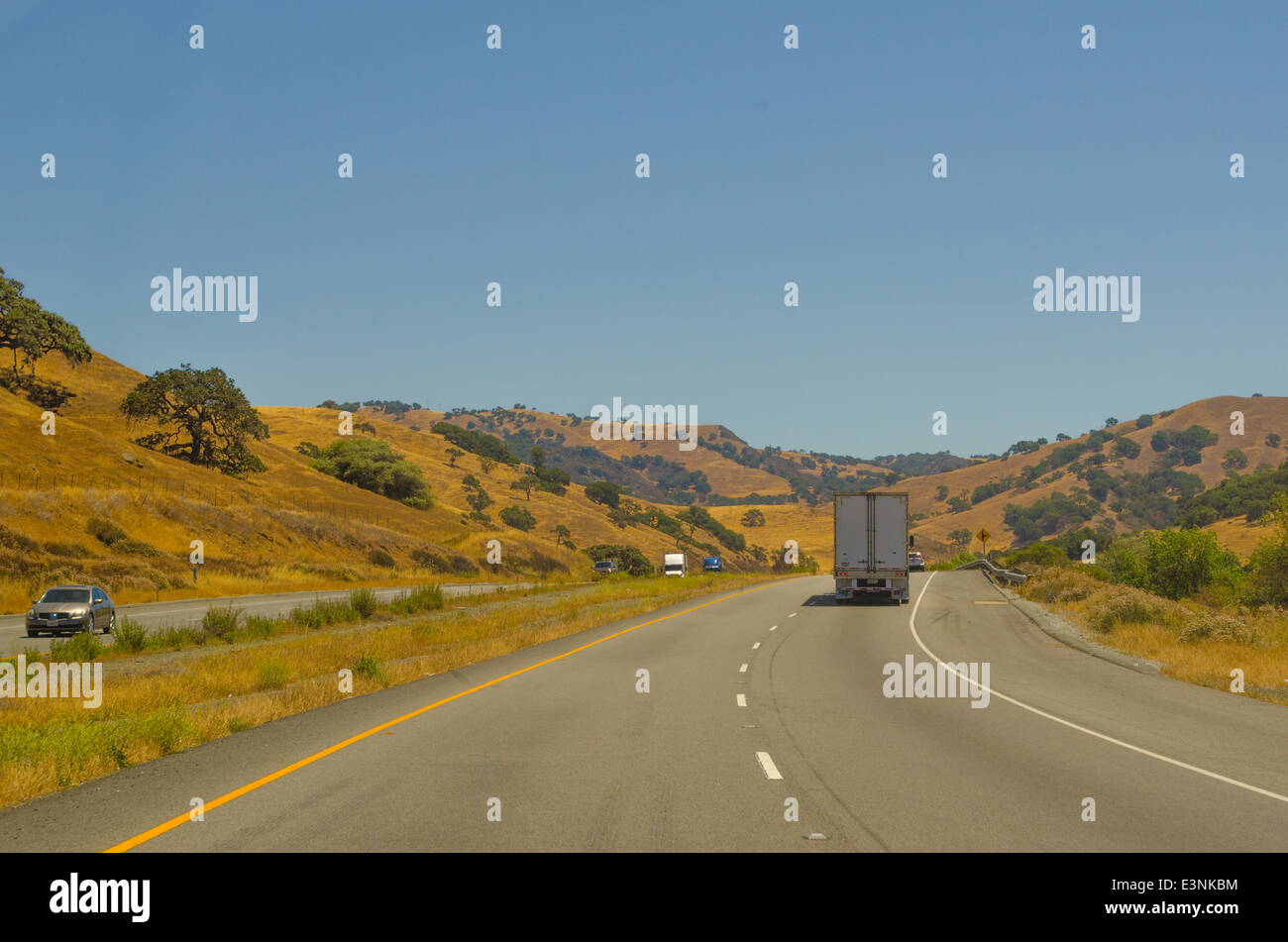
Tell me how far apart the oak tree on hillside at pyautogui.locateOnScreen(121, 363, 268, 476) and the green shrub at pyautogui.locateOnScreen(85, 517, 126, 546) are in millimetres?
34382

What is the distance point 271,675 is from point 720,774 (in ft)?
35.8

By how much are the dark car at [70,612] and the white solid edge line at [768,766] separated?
23119 millimetres

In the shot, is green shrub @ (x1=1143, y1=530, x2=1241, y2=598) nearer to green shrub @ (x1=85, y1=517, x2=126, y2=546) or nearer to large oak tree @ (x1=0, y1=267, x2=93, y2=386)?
green shrub @ (x1=85, y1=517, x2=126, y2=546)

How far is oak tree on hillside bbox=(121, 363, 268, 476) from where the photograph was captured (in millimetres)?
85750

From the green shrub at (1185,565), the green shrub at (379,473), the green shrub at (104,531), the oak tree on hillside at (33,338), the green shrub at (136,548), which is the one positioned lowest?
the green shrub at (1185,565)

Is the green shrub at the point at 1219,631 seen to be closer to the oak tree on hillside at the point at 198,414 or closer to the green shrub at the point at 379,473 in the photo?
the oak tree on hillside at the point at 198,414

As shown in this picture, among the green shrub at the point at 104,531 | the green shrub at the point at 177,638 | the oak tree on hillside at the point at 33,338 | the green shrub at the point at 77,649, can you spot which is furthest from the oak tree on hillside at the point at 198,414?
the green shrub at the point at 77,649

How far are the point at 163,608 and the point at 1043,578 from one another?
127ft

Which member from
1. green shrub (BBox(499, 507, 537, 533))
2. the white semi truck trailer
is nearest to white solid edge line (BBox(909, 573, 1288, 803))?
the white semi truck trailer

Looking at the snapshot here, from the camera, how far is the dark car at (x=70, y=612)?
→ 1082 inches
